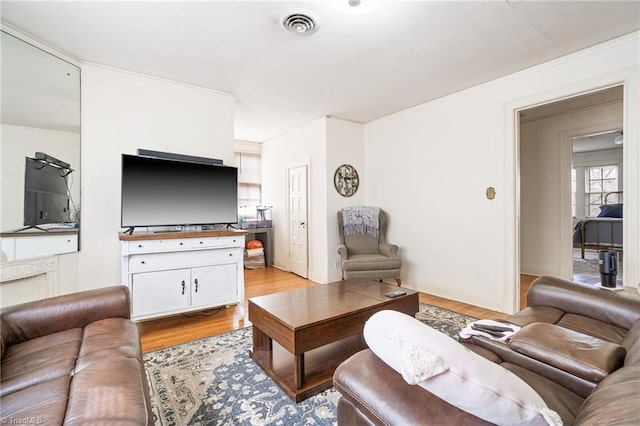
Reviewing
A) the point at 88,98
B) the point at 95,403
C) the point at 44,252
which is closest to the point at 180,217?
the point at 44,252

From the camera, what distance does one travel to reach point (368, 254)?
419 centimetres

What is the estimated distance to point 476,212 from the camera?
3379mm

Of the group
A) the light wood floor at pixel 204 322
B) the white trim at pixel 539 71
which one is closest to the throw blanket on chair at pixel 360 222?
→ the light wood floor at pixel 204 322

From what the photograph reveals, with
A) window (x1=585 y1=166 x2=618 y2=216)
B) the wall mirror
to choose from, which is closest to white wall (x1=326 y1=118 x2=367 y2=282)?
the wall mirror

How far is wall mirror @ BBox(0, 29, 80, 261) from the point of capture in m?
2.07

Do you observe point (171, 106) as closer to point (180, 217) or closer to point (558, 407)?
point (180, 217)

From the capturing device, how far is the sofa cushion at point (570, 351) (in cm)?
102

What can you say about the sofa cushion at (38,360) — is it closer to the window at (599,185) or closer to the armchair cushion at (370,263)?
the armchair cushion at (370,263)

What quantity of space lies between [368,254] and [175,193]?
104 inches

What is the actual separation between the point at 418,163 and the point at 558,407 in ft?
11.1

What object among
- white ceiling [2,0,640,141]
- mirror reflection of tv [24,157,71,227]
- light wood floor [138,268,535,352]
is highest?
white ceiling [2,0,640,141]

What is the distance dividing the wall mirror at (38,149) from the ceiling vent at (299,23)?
2061 mm

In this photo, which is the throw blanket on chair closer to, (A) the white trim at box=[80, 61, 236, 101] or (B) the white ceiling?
(B) the white ceiling

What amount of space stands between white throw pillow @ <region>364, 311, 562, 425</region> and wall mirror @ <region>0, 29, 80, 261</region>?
278cm
